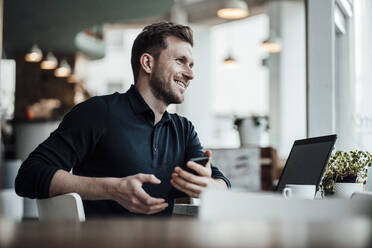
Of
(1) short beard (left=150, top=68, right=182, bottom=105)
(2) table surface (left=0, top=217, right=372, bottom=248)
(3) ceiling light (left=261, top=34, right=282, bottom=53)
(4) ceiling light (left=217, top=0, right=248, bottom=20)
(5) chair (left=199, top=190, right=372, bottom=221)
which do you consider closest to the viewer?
(2) table surface (left=0, top=217, right=372, bottom=248)

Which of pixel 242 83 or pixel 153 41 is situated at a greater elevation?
pixel 242 83

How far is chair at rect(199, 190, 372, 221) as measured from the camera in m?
0.69

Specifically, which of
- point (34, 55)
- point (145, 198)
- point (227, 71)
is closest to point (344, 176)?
point (145, 198)

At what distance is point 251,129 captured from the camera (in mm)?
5441

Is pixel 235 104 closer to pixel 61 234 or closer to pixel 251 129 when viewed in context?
pixel 251 129

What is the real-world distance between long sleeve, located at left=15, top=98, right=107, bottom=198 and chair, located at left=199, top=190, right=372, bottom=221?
43.8 inches

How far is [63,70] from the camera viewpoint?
11852mm

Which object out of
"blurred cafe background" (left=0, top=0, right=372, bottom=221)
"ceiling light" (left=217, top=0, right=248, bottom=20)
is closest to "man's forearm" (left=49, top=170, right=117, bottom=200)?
"blurred cafe background" (left=0, top=0, right=372, bottom=221)

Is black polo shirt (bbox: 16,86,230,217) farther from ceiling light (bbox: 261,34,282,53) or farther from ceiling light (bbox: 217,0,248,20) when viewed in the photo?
ceiling light (bbox: 261,34,282,53)

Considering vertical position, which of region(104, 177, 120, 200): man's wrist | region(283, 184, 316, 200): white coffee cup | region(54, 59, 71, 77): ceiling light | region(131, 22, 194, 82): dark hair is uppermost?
region(54, 59, 71, 77): ceiling light

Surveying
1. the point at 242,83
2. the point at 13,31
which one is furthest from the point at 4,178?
the point at 242,83

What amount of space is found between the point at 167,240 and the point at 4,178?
165 inches

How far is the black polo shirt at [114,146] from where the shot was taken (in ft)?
6.22

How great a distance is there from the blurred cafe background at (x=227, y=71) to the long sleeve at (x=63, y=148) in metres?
1.19
